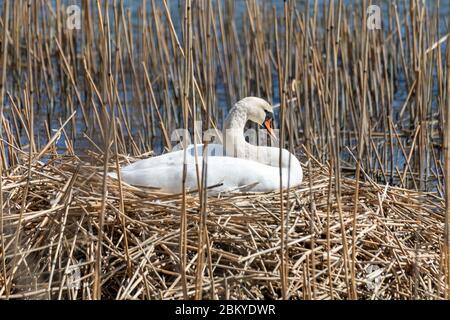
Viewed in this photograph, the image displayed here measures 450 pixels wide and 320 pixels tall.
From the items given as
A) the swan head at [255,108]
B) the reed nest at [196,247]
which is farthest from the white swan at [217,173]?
the swan head at [255,108]

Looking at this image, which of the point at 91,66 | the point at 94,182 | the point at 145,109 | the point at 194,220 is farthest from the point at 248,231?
the point at 145,109

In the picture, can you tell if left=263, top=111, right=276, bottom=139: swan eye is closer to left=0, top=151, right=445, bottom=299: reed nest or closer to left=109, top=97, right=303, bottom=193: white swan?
left=109, top=97, right=303, bottom=193: white swan

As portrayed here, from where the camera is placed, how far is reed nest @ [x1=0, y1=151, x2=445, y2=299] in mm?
4180

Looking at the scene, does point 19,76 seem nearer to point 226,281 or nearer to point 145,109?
point 145,109

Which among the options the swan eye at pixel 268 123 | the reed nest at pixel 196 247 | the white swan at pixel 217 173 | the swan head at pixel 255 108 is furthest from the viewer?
the swan eye at pixel 268 123

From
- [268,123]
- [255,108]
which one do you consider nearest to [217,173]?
[255,108]

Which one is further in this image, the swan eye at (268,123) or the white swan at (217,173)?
the swan eye at (268,123)

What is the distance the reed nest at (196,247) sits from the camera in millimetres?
4180

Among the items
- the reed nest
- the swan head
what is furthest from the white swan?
the swan head

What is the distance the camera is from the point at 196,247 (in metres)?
4.34

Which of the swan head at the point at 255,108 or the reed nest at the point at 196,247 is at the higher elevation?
the swan head at the point at 255,108

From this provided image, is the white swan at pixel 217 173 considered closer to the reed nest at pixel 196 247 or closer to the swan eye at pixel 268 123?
the reed nest at pixel 196 247
